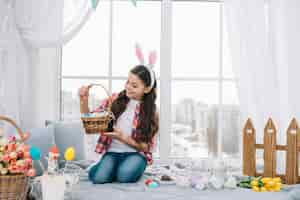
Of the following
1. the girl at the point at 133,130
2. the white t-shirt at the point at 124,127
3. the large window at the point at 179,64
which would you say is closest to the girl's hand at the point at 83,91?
the girl at the point at 133,130

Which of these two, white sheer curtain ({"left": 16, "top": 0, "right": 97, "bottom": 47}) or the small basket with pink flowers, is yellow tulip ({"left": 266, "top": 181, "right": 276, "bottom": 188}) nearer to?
the small basket with pink flowers

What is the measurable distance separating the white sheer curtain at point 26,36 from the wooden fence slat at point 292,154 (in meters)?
1.47

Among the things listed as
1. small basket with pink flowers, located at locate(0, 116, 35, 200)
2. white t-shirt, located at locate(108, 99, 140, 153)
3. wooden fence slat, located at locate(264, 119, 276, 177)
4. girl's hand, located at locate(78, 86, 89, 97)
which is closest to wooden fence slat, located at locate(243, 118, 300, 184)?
wooden fence slat, located at locate(264, 119, 276, 177)

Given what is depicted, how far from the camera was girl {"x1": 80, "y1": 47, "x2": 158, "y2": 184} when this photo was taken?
2062mm

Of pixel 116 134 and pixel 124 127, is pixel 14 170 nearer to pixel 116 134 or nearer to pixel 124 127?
pixel 116 134

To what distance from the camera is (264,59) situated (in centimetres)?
260

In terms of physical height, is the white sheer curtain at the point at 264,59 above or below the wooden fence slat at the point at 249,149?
above

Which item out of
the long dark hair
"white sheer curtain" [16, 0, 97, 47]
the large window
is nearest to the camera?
the long dark hair

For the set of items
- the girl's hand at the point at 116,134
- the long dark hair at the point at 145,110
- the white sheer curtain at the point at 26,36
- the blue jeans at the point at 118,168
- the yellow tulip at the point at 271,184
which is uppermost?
the white sheer curtain at the point at 26,36

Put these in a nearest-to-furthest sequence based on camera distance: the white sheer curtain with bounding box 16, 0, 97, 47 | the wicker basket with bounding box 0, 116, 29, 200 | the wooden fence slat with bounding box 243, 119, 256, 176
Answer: the wicker basket with bounding box 0, 116, 29, 200 → the wooden fence slat with bounding box 243, 119, 256, 176 → the white sheer curtain with bounding box 16, 0, 97, 47

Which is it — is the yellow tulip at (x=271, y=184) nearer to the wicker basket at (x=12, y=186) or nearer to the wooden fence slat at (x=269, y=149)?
the wooden fence slat at (x=269, y=149)

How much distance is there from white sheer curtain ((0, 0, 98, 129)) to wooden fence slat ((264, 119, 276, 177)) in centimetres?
137

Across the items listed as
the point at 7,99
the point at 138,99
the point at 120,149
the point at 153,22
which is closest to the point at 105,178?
the point at 120,149

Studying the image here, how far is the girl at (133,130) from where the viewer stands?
6.77 ft
